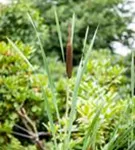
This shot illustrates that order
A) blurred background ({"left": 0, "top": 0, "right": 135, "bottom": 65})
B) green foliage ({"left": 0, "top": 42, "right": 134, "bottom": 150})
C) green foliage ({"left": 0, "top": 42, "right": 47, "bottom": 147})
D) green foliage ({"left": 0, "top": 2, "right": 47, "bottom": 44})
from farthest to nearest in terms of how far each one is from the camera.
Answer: blurred background ({"left": 0, "top": 0, "right": 135, "bottom": 65}) < green foliage ({"left": 0, "top": 2, "right": 47, "bottom": 44}) < green foliage ({"left": 0, "top": 42, "right": 47, "bottom": 147}) < green foliage ({"left": 0, "top": 42, "right": 134, "bottom": 150})

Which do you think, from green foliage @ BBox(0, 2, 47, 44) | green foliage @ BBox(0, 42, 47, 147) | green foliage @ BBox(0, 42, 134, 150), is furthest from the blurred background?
green foliage @ BBox(0, 42, 47, 147)

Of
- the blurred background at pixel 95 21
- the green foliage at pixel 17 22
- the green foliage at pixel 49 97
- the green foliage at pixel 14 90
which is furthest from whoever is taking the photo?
the blurred background at pixel 95 21

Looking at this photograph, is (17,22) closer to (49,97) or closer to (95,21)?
(49,97)

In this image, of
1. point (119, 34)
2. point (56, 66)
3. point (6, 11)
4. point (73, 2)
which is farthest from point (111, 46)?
point (6, 11)

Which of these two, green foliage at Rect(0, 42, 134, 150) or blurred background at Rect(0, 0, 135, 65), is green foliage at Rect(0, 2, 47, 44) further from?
blurred background at Rect(0, 0, 135, 65)

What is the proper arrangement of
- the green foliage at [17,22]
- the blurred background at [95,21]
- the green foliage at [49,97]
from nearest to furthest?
the green foliage at [49,97] < the green foliage at [17,22] < the blurred background at [95,21]

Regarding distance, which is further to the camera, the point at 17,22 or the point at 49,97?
the point at 17,22

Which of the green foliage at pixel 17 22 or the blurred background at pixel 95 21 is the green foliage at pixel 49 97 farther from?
the blurred background at pixel 95 21

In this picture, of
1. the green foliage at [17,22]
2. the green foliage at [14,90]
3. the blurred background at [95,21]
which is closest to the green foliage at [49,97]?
the green foliage at [14,90]

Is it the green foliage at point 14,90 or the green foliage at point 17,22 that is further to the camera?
the green foliage at point 17,22

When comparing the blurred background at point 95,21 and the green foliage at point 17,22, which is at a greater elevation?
the green foliage at point 17,22

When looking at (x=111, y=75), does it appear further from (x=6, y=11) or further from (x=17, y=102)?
(x=6, y=11)

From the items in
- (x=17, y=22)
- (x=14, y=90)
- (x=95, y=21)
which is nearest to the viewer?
(x=14, y=90)

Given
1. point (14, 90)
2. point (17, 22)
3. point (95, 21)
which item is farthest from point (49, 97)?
point (95, 21)
